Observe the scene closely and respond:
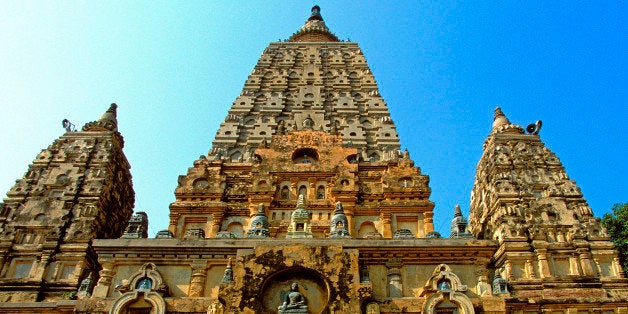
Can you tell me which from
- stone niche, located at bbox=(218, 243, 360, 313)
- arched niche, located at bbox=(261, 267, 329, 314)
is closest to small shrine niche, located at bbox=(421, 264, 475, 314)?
stone niche, located at bbox=(218, 243, 360, 313)

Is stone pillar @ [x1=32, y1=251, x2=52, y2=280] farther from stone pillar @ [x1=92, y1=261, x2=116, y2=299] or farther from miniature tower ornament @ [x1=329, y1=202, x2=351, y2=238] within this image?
miniature tower ornament @ [x1=329, y1=202, x2=351, y2=238]

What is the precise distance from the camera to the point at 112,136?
32.7m

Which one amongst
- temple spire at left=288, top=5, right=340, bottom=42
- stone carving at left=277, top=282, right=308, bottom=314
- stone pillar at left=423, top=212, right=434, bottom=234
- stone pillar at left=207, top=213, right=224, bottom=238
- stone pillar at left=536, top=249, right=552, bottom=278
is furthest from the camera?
temple spire at left=288, top=5, right=340, bottom=42

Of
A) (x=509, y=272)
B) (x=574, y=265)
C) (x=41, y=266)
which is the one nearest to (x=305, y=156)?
(x=509, y=272)

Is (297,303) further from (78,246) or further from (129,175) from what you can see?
(129,175)

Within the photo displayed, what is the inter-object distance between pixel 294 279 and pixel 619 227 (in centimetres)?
2523

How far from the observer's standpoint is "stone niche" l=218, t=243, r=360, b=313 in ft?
59.2

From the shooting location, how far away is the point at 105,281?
19531 mm

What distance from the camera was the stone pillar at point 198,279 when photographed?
19.3 metres

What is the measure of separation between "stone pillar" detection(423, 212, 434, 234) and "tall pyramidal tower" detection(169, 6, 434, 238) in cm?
4

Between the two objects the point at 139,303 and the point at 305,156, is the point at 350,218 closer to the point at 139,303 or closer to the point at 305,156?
the point at 305,156

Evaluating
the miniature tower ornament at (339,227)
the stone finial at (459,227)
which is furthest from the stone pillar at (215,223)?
the stone finial at (459,227)

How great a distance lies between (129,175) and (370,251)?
61.3ft

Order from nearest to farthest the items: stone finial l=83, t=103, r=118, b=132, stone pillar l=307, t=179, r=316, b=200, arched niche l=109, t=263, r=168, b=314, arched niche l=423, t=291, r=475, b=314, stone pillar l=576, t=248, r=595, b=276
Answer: arched niche l=423, t=291, r=475, b=314 → arched niche l=109, t=263, r=168, b=314 → stone pillar l=576, t=248, r=595, b=276 → stone pillar l=307, t=179, r=316, b=200 → stone finial l=83, t=103, r=118, b=132
